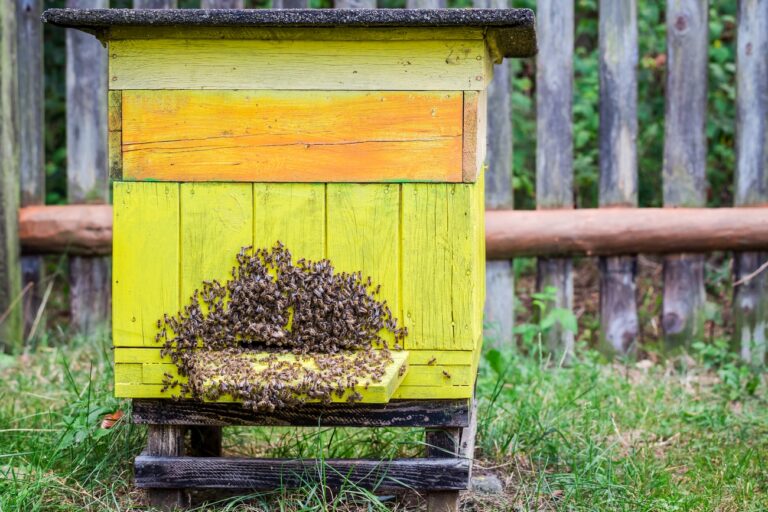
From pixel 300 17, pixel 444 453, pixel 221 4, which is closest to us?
pixel 300 17

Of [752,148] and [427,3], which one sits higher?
[427,3]

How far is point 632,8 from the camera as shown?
5605mm

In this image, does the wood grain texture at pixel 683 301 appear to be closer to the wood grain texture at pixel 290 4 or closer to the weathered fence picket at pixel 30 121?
the wood grain texture at pixel 290 4

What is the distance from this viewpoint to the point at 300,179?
3311mm

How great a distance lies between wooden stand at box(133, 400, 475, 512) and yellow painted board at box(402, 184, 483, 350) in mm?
254

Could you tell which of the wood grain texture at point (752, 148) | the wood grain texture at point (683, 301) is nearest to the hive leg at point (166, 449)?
the wood grain texture at point (683, 301)

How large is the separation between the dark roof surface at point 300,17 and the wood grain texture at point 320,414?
1.23 m

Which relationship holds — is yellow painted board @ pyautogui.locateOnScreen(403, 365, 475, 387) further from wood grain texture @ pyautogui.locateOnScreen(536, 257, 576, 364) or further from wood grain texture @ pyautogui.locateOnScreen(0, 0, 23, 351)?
wood grain texture @ pyautogui.locateOnScreen(0, 0, 23, 351)

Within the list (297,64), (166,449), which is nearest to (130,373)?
(166,449)

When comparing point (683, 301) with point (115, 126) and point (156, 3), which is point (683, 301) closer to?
point (156, 3)

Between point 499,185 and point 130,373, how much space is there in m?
2.83

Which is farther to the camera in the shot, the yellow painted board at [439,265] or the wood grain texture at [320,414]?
the wood grain texture at [320,414]

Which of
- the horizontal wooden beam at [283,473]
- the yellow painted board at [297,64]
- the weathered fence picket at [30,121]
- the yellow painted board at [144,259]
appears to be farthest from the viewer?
the weathered fence picket at [30,121]

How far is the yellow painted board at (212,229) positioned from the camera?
334 centimetres
